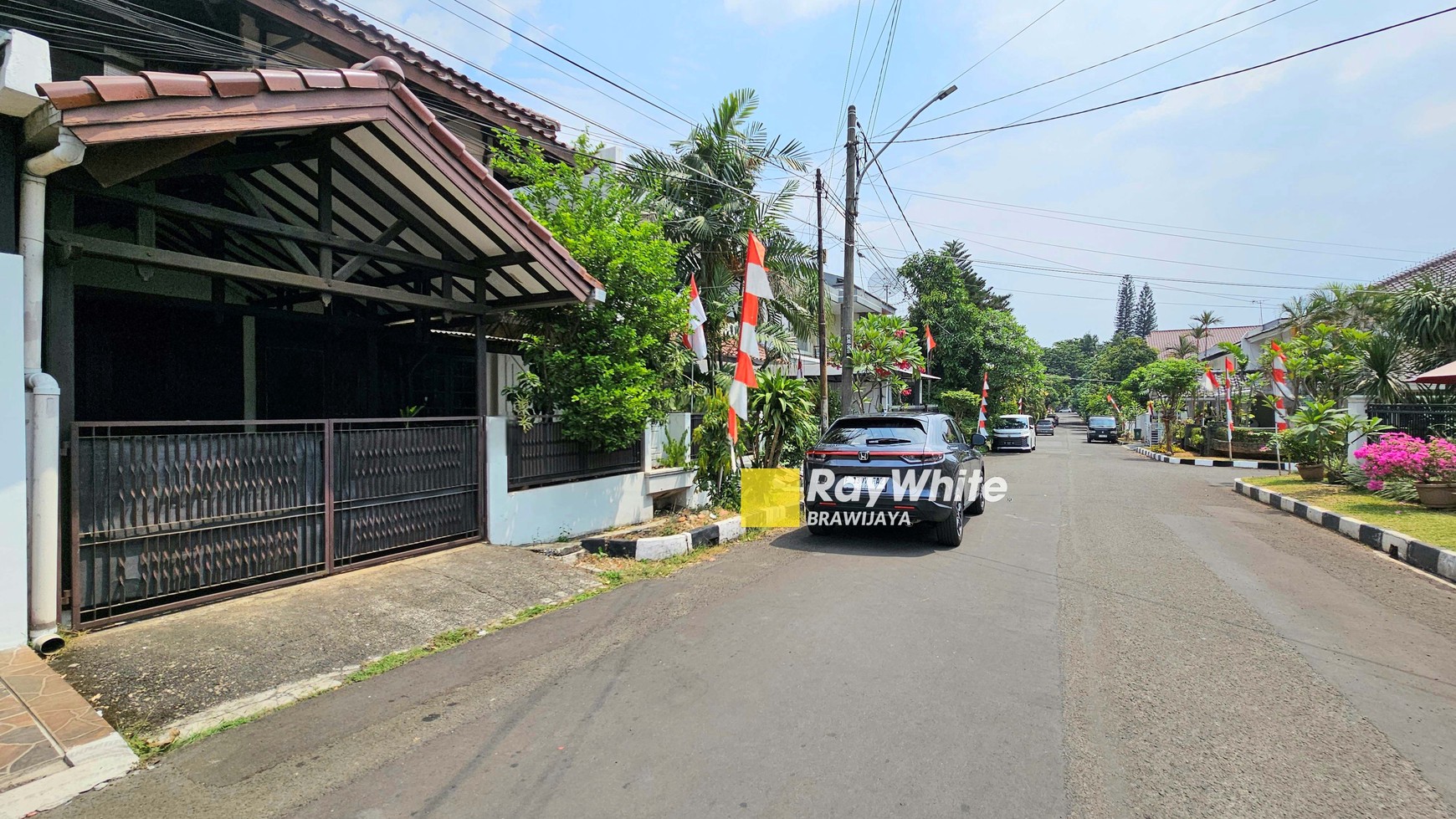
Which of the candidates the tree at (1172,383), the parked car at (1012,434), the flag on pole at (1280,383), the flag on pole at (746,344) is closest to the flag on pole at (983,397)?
the parked car at (1012,434)

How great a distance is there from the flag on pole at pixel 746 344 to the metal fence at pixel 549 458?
1615 mm

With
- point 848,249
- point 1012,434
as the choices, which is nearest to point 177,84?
point 848,249

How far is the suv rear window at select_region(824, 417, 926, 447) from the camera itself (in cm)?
815

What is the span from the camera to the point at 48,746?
10.5ft

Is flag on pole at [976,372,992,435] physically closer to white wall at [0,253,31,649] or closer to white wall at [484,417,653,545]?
white wall at [484,417,653,545]

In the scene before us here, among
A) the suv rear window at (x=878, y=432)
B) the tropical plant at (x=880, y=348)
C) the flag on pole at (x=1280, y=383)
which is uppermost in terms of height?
the tropical plant at (x=880, y=348)

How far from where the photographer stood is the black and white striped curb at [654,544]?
25.5ft

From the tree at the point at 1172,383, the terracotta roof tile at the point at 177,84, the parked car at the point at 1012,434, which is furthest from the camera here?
the parked car at the point at 1012,434

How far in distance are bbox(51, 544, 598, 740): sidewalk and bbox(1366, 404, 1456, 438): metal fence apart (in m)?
15.3

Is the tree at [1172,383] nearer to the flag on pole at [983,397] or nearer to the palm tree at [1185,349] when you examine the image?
the flag on pole at [983,397]

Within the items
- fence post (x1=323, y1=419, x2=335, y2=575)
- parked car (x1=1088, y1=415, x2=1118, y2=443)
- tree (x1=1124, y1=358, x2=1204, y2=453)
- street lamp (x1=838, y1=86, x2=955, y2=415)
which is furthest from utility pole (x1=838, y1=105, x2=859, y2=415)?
parked car (x1=1088, y1=415, x2=1118, y2=443)

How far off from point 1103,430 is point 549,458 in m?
42.5

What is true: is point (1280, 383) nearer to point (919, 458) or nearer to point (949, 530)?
point (949, 530)

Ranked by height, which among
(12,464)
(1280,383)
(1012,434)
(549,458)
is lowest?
(1012,434)
